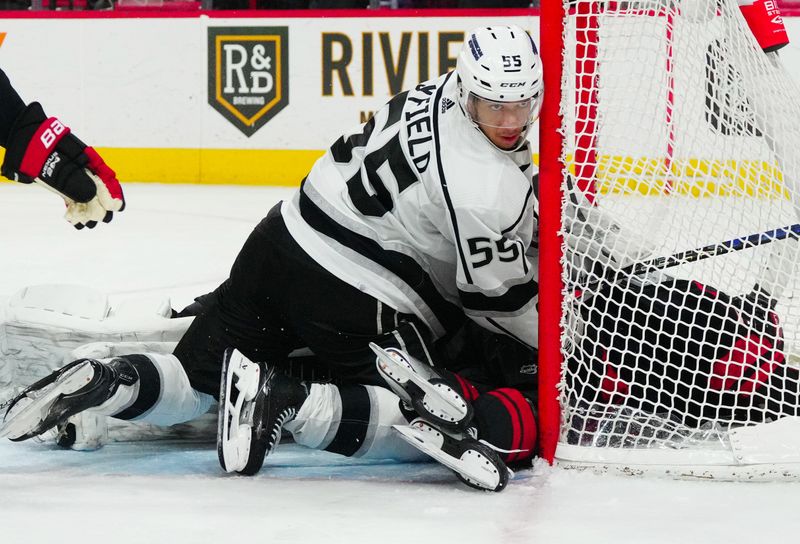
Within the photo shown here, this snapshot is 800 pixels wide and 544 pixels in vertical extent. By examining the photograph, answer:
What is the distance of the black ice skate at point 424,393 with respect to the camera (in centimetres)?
208

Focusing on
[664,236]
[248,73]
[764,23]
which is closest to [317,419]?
[664,236]

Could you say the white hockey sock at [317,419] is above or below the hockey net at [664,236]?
below

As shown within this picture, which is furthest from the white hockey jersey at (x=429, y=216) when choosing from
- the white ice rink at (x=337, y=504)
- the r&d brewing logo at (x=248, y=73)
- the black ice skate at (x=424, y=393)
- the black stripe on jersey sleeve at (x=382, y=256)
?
the r&d brewing logo at (x=248, y=73)

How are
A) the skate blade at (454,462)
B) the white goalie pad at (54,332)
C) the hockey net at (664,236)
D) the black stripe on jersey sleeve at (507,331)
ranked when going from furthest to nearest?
the white goalie pad at (54,332), the black stripe on jersey sleeve at (507,331), the hockey net at (664,236), the skate blade at (454,462)

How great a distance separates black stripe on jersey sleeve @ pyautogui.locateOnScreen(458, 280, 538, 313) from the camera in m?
2.19

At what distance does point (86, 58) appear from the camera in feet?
22.3

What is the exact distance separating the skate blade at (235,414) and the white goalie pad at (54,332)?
1.37 feet

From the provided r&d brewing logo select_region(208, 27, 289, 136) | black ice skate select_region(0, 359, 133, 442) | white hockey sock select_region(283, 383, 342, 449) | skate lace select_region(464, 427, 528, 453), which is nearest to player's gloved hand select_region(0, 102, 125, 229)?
black ice skate select_region(0, 359, 133, 442)

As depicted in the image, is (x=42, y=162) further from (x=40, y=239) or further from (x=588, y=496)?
(x=40, y=239)

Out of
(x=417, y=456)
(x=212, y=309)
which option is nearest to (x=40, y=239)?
(x=212, y=309)

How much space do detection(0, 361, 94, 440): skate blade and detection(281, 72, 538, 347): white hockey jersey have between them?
48 centimetres

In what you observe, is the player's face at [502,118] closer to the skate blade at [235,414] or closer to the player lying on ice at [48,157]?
the skate blade at [235,414]

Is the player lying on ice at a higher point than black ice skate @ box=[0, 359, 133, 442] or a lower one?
higher

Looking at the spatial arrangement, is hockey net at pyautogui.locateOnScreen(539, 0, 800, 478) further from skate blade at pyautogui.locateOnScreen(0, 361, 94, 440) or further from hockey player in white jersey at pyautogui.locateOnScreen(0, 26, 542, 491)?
skate blade at pyautogui.locateOnScreen(0, 361, 94, 440)
